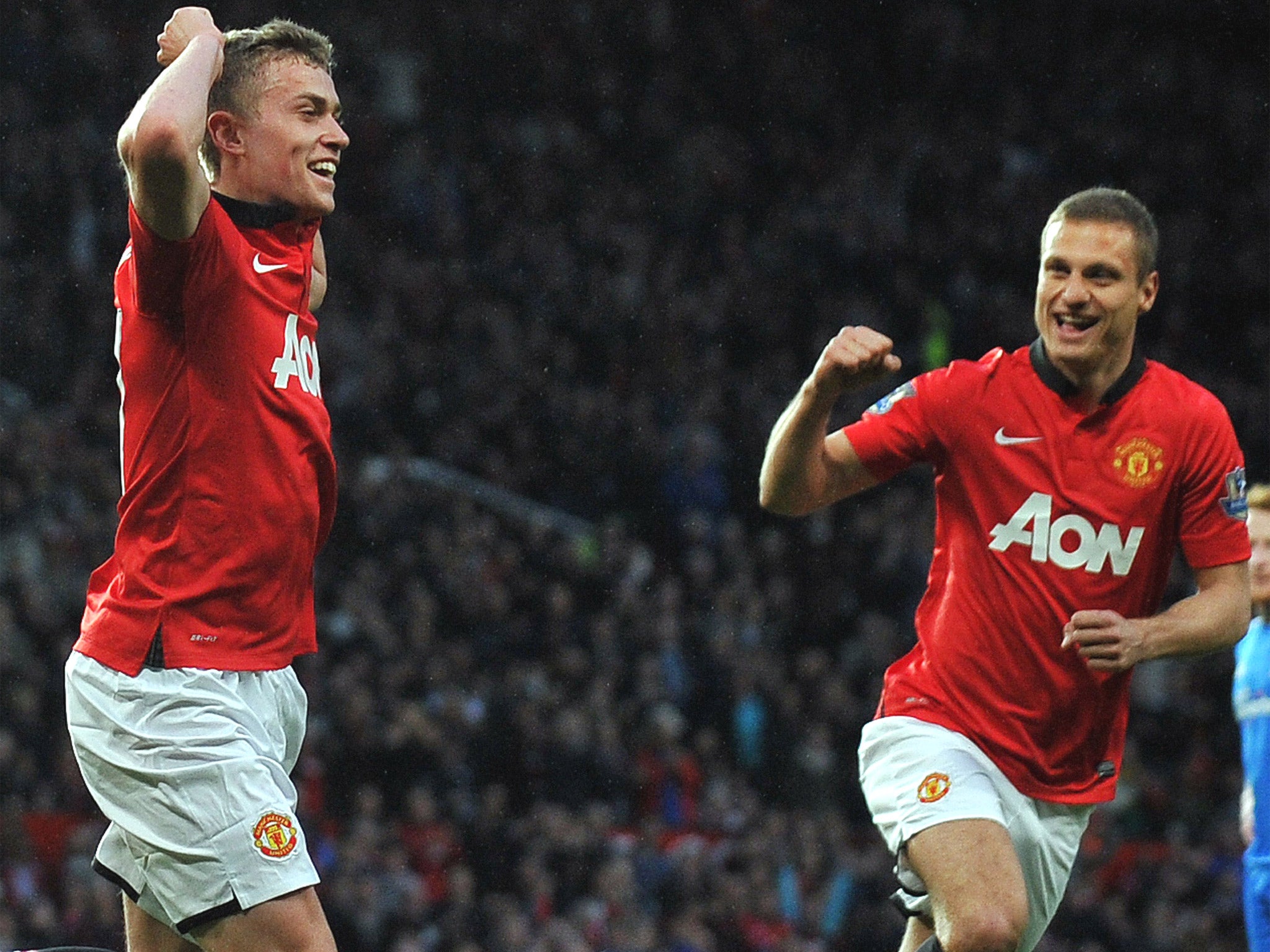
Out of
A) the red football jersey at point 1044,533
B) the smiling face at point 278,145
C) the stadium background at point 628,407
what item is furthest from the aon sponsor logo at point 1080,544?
the stadium background at point 628,407

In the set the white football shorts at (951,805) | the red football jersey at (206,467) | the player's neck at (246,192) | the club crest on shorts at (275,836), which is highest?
the player's neck at (246,192)

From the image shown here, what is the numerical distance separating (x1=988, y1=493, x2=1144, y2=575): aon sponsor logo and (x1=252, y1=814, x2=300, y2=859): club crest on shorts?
196 cm

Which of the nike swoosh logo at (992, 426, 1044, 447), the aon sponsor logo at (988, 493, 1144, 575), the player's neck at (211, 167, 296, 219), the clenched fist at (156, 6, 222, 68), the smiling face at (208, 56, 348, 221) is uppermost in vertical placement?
the clenched fist at (156, 6, 222, 68)

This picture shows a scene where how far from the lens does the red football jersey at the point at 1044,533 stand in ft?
14.7

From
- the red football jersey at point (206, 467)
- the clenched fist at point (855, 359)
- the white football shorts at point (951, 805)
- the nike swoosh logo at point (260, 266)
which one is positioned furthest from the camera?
the white football shorts at point (951, 805)

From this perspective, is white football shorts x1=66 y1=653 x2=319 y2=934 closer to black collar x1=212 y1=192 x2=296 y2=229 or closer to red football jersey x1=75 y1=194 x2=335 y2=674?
red football jersey x1=75 y1=194 x2=335 y2=674

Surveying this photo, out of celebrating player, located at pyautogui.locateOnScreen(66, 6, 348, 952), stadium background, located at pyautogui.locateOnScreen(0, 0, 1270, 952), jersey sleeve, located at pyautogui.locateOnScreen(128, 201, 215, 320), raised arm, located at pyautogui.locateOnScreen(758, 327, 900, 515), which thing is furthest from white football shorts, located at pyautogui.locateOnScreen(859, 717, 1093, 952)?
stadium background, located at pyautogui.locateOnScreen(0, 0, 1270, 952)

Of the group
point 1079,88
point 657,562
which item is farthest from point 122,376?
point 1079,88

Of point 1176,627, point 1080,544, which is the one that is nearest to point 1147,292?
point 1080,544

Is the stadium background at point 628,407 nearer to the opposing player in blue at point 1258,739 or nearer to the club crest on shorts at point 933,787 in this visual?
the opposing player in blue at point 1258,739

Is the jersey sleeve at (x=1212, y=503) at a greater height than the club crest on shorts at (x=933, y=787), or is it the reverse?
the jersey sleeve at (x=1212, y=503)

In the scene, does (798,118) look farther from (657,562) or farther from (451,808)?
(451,808)

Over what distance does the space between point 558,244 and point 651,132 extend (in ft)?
6.78

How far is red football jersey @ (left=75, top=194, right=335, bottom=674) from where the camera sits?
11.8 ft
